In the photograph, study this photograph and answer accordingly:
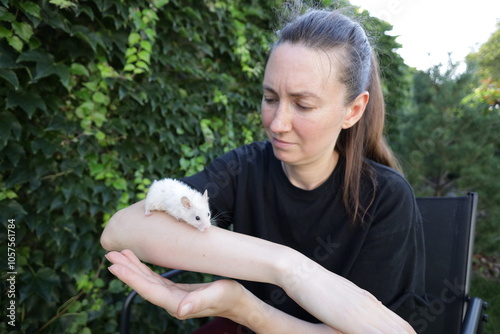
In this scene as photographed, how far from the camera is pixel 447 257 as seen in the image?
74.4 inches

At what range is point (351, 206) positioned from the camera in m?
1.64

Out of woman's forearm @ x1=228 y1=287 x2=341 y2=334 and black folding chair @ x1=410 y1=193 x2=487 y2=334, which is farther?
black folding chair @ x1=410 y1=193 x2=487 y2=334

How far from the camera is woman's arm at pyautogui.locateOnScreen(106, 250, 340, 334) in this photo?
1.06 meters

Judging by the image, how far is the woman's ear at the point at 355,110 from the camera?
161 cm

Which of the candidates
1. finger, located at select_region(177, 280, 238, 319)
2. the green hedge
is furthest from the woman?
the green hedge

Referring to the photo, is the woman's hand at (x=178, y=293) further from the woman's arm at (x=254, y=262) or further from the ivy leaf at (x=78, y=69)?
the ivy leaf at (x=78, y=69)

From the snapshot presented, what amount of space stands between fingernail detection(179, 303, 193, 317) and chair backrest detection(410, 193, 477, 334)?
1.20 metres

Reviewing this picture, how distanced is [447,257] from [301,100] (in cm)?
123

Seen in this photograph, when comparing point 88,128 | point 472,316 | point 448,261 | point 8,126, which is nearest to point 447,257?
point 448,261

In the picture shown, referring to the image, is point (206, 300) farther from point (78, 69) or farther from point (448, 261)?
point (78, 69)

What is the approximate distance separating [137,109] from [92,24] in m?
0.57

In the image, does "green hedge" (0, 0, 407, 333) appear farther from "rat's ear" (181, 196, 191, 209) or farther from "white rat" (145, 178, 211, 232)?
"rat's ear" (181, 196, 191, 209)

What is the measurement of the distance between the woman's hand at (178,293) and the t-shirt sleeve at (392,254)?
67 cm

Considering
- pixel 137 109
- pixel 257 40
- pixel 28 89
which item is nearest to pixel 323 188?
pixel 137 109
